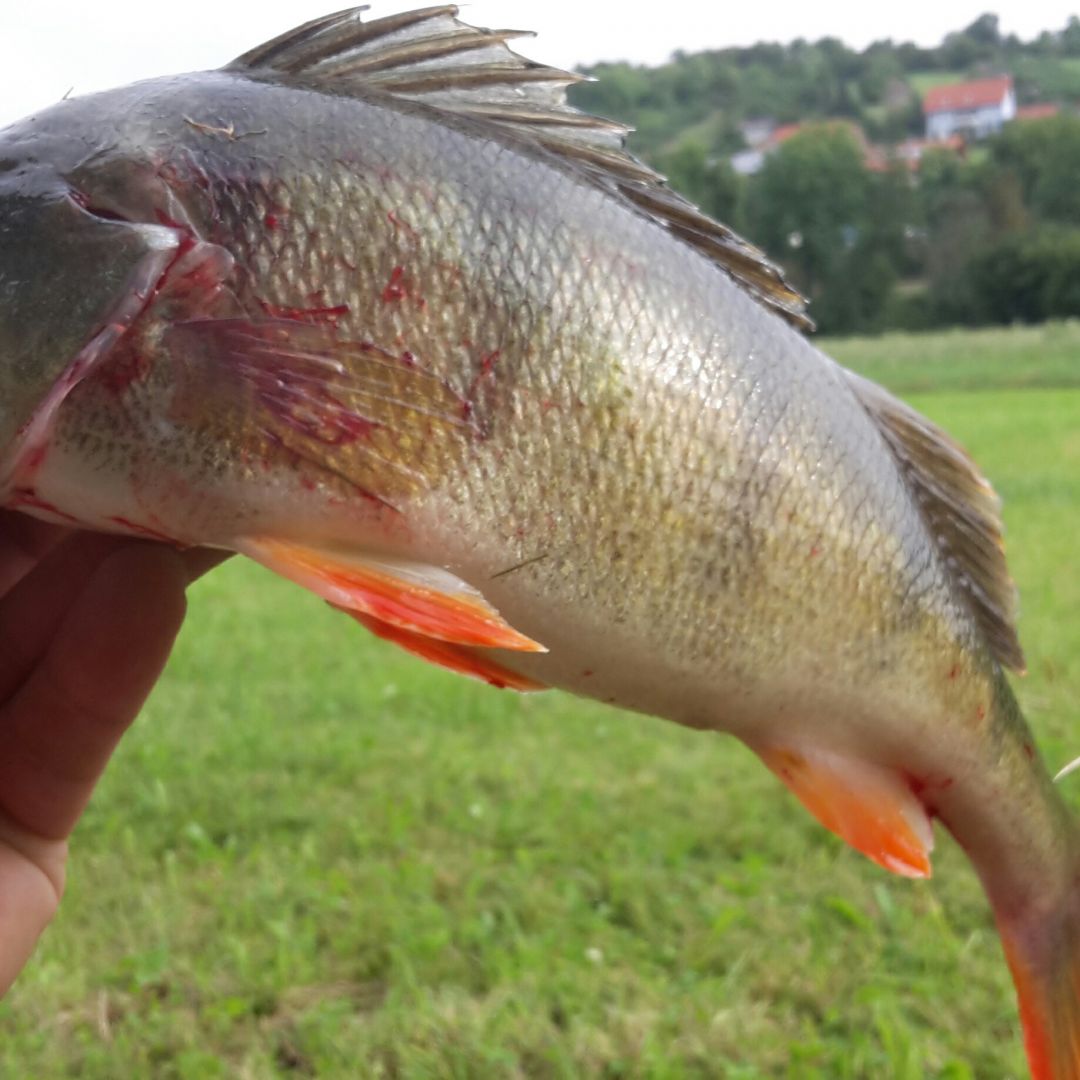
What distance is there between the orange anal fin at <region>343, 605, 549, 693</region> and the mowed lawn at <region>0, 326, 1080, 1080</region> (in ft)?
5.54

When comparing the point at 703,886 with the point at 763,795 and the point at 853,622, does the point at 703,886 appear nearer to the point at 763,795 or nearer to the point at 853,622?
the point at 763,795

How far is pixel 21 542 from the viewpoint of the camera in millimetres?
1826

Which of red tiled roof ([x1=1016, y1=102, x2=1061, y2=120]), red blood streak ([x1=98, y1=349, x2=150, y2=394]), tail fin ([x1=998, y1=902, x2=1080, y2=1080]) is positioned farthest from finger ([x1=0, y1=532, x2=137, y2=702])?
red tiled roof ([x1=1016, y1=102, x2=1061, y2=120])

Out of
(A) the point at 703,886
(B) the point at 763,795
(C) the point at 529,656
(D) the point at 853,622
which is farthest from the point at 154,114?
(B) the point at 763,795

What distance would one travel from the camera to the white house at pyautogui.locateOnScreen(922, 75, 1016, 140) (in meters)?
66.2

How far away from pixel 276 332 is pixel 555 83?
54cm

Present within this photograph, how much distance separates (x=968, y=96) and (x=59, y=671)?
7431 centimetres

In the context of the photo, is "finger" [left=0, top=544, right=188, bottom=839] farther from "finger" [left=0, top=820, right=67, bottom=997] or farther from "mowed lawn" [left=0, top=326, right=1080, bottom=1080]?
"mowed lawn" [left=0, top=326, right=1080, bottom=1080]

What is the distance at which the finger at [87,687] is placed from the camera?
161cm

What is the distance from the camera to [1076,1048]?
169 cm

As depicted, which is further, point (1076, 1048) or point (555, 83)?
point (1076, 1048)

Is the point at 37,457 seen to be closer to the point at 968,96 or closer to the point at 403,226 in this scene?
the point at 403,226

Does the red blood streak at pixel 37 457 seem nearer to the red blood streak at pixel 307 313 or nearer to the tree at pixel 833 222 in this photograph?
the red blood streak at pixel 307 313

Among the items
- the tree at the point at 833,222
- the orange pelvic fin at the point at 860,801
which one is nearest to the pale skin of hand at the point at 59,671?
the orange pelvic fin at the point at 860,801
